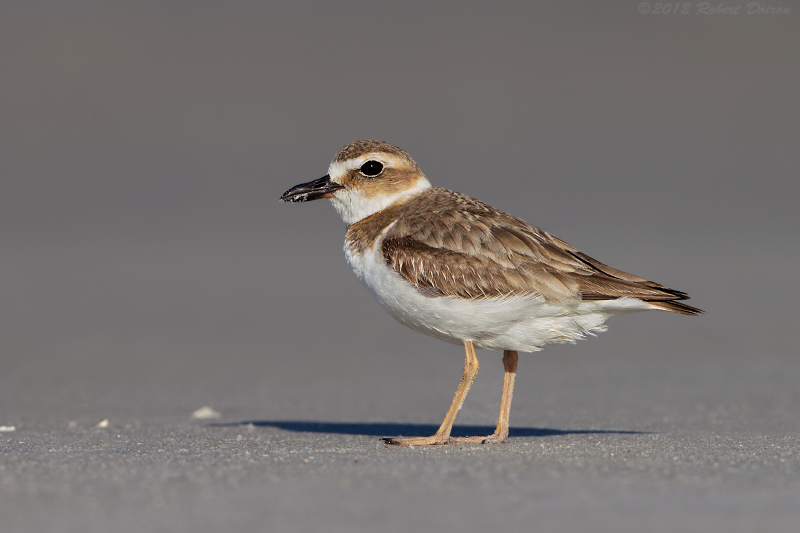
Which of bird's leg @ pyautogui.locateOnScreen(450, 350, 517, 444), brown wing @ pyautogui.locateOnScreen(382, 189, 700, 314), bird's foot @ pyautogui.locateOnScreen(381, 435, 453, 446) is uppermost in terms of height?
brown wing @ pyautogui.locateOnScreen(382, 189, 700, 314)

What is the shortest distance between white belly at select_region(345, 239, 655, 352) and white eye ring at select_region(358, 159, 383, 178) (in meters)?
0.94

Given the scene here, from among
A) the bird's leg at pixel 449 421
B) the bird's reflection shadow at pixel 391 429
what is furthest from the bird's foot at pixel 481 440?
the bird's reflection shadow at pixel 391 429

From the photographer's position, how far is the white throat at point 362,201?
7391 millimetres

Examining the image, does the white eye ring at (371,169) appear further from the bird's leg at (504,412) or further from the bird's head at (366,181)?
the bird's leg at (504,412)

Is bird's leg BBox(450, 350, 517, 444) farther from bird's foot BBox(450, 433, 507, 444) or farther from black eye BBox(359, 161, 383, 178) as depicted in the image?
black eye BBox(359, 161, 383, 178)

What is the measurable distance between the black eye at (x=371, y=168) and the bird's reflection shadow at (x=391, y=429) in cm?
198

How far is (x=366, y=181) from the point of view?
739 cm

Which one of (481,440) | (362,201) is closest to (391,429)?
(481,440)

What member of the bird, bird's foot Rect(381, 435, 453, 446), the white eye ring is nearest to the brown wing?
the bird

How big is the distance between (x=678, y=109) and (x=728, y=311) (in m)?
13.9

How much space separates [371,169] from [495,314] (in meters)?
1.70

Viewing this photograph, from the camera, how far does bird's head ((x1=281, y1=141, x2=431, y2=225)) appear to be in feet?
24.3

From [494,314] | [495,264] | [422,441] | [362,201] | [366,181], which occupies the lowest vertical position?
[422,441]

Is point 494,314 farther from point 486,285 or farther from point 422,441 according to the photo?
point 422,441
